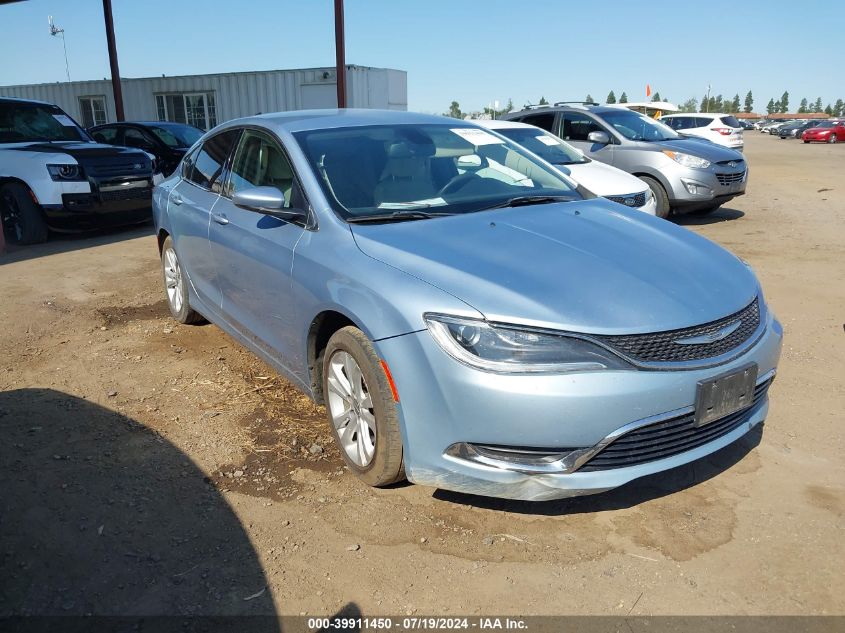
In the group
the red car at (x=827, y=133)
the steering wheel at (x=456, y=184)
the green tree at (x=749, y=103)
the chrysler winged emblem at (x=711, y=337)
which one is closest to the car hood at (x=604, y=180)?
the steering wheel at (x=456, y=184)

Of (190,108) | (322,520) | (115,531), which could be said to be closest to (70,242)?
(115,531)

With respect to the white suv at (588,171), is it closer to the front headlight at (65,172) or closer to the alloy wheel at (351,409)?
the alloy wheel at (351,409)

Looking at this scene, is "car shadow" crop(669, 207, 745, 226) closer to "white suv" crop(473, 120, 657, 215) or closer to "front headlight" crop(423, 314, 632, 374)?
"white suv" crop(473, 120, 657, 215)

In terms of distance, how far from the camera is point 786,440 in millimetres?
3549

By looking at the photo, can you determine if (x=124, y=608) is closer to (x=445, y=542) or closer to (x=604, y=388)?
(x=445, y=542)

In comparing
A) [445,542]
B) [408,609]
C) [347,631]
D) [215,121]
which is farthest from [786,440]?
[215,121]

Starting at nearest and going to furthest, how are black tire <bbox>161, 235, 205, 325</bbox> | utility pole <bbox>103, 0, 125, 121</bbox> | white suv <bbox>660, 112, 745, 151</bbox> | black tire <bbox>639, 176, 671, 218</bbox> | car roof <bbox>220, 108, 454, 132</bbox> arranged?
car roof <bbox>220, 108, 454, 132</bbox> < black tire <bbox>161, 235, 205, 325</bbox> < black tire <bbox>639, 176, 671, 218</bbox> < utility pole <bbox>103, 0, 125, 121</bbox> < white suv <bbox>660, 112, 745, 151</bbox>

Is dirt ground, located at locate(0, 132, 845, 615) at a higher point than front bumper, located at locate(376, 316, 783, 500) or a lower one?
lower

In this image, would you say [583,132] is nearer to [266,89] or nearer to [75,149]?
[75,149]

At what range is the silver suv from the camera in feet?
31.2

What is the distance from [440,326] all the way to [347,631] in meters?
1.11

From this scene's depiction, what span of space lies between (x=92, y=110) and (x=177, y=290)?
25.9 metres

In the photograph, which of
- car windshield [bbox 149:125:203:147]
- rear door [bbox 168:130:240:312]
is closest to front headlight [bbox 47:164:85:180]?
car windshield [bbox 149:125:203:147]

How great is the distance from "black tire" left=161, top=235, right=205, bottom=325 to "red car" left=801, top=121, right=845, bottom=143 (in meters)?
47.2
